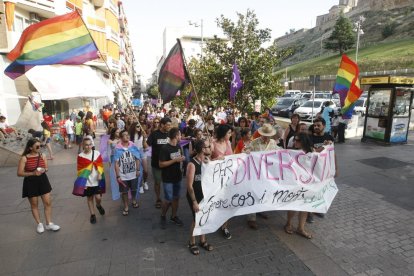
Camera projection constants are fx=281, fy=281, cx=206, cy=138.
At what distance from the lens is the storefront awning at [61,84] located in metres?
13.8

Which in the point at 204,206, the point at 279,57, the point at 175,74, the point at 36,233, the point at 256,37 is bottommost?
the point at 36,233

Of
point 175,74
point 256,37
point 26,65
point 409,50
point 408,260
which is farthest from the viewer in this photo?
point 409,50

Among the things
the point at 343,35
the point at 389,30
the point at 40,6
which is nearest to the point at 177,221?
the point at 40,6

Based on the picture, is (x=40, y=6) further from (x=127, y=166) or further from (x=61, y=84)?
(x=127, y=166)

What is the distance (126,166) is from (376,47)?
263 feet

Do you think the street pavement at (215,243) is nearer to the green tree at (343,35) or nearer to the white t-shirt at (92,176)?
the white t-shirt at (92,176)

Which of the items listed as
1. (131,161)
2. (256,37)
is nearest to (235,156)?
(131,161)

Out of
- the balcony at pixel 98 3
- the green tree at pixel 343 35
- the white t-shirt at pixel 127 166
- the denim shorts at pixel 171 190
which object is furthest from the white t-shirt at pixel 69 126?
the green tree at pixel 343 35

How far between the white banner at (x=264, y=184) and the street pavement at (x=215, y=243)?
493 mm

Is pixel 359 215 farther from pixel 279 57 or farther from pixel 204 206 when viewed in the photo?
pixel 279 57

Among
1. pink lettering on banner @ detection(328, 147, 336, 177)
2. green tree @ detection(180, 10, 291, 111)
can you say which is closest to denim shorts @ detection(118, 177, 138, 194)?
pink lettering on banner @ detection(328, 147, 336, 177)

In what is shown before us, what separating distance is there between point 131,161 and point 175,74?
7.90 ft

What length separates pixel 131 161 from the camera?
524cm

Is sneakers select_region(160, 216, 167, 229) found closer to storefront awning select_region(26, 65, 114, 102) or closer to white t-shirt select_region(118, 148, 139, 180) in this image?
white t-shirt select_region(118, 148, 139, 180)
